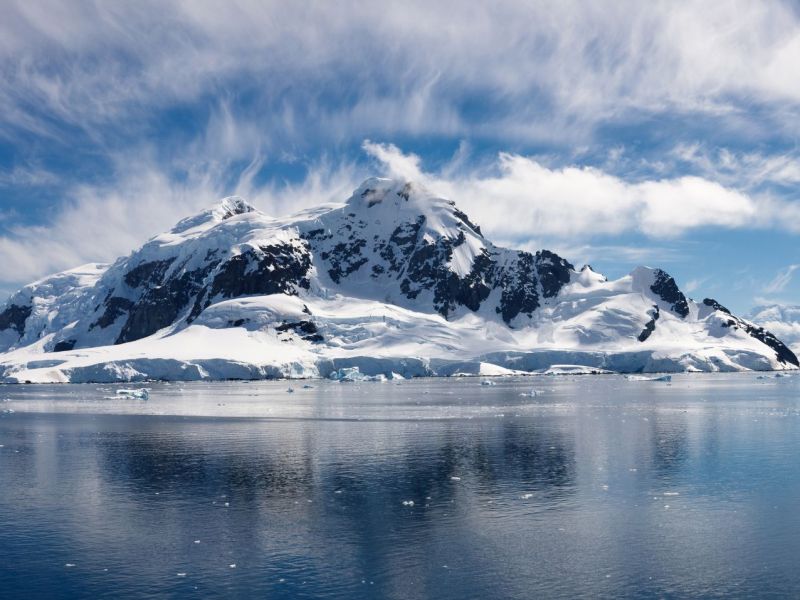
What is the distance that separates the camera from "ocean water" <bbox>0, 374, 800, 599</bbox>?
24.4 metres

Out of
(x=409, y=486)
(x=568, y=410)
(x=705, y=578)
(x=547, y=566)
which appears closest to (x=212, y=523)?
(x=409, y=486)

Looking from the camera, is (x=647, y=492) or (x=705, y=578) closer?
(x=705, y=578)

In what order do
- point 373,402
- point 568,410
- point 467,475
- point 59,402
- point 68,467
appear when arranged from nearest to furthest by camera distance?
point 467,475
point 68,467
point 568,410
point 373,402
point 59,402

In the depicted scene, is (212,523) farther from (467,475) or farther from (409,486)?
(467,475)

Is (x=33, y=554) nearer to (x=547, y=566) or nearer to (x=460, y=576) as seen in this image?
(x=460, y=576)

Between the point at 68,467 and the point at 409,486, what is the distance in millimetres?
22021

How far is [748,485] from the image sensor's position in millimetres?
38406

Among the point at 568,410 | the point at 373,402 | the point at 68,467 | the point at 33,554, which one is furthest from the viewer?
the point at 373,402

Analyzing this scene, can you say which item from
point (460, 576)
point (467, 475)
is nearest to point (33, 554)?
point (460, 576)

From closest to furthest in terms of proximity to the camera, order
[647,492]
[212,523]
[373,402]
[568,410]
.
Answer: [212,523] → [647,492] → [568,410] → [373,402]

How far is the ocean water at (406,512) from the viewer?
24.4 metres

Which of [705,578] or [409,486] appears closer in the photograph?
[705,578]

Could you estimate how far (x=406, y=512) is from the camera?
33.2 meters

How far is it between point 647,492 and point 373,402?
69037 millimetres
